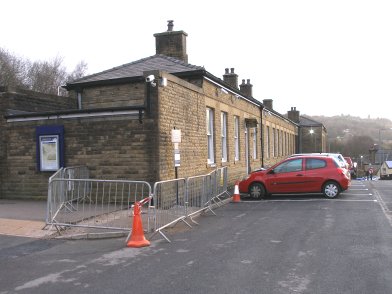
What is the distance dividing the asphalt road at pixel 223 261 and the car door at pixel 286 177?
16.3 ft

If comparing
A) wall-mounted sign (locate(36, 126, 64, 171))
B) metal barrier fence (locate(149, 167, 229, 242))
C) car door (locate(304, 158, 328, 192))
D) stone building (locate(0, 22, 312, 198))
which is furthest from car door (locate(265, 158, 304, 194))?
wall-mounted sign (locate(36, 126, 64, 171))

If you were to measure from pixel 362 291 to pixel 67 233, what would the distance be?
19.5 ft

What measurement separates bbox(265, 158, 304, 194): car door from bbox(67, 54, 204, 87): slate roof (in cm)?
460

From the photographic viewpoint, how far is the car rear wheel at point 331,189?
15.2 meters

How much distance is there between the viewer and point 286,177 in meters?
15.6

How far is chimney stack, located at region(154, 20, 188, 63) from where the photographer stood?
65.9 ft

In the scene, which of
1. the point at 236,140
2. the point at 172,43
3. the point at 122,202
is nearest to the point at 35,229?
the point at 122,202

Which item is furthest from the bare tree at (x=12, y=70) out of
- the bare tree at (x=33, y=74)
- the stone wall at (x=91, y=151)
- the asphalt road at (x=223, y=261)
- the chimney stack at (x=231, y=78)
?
the asphalt road at (x=223, y=261)

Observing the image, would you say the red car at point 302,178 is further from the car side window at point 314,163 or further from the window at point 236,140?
the window at point 236,140

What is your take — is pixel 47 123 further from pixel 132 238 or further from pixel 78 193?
pixel 132 238

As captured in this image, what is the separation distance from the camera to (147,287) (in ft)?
18.0

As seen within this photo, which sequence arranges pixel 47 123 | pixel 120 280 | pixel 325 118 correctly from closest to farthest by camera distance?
pixel 120 280 < pixel 47 123 < pixel 325 118

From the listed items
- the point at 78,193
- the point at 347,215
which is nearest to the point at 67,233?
the point at 78,193

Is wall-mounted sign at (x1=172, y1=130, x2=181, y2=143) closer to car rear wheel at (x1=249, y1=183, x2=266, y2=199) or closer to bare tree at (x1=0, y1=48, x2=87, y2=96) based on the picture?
car rear wheel at (x1=249, y1=183, x2=266, y2=199)
